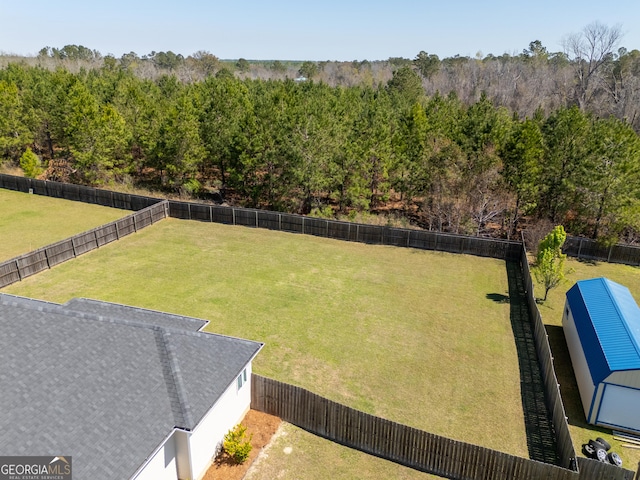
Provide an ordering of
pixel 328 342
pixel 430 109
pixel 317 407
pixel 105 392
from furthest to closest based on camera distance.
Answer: pixel 430 109
pixel 328 342
pixel 317 407
pixel 105 392

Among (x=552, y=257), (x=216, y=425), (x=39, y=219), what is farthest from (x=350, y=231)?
(x=39, y=219)

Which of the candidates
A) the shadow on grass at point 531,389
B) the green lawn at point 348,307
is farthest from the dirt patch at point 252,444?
the shadow on grass at point 531,389

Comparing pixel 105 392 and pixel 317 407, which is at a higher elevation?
pixel 105 392

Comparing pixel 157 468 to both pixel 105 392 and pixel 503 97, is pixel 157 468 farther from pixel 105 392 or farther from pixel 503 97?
pixel 503 97

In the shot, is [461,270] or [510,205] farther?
[510,205]

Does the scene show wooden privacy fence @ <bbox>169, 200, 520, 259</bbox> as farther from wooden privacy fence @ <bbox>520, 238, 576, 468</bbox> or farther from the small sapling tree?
wooden privacy fence @ <bbox>520, 238, 576, 468</bbox>

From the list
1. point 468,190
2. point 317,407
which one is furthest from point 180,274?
point 468,190

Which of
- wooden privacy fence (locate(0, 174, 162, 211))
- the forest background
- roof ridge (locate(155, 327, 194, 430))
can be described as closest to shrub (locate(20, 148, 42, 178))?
the forest background
